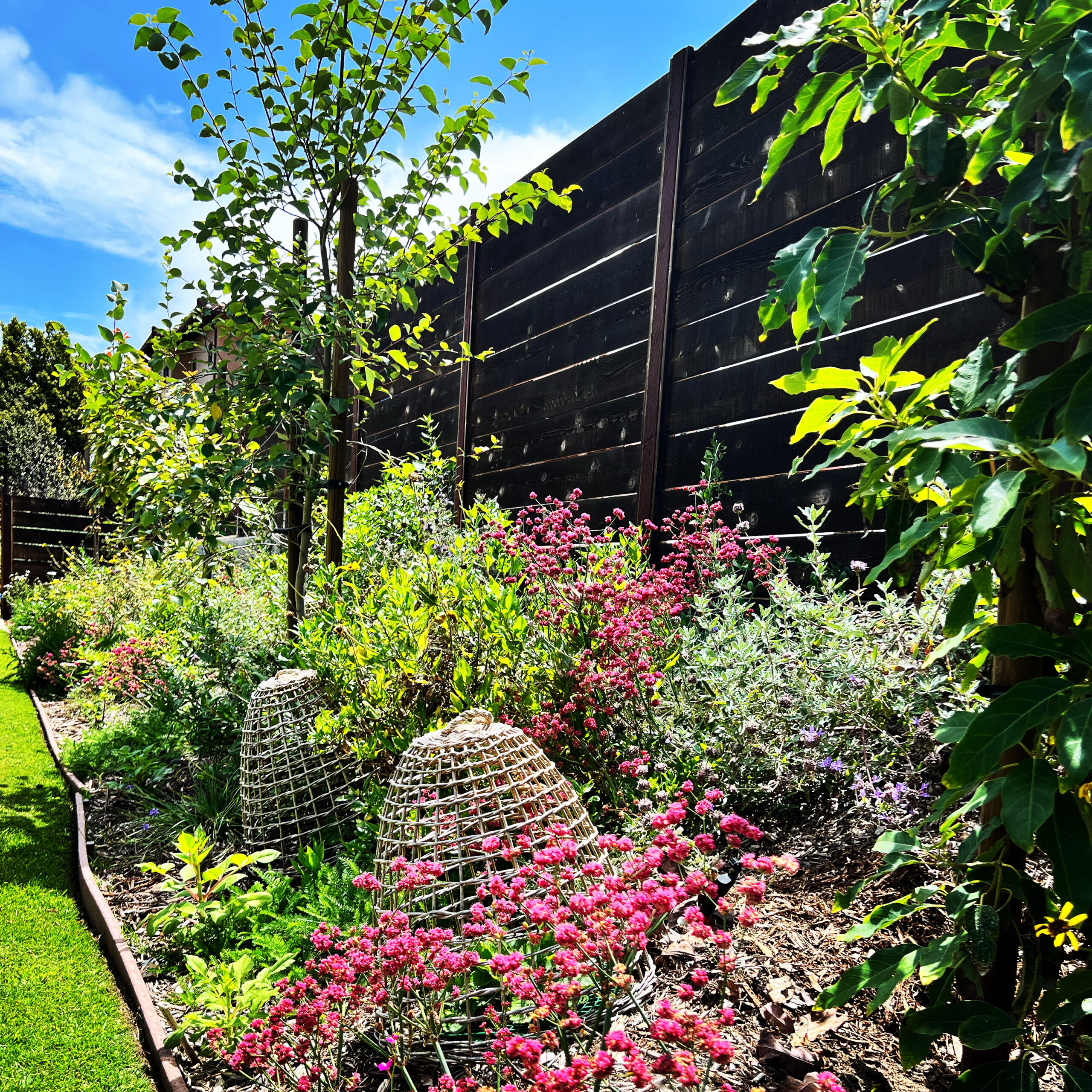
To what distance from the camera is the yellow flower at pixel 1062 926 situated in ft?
3.88

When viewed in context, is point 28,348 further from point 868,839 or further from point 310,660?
point 868,839

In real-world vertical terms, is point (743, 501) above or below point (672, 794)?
above

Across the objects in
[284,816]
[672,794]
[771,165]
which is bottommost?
[284,816]

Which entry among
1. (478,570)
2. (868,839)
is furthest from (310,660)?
(868,839)

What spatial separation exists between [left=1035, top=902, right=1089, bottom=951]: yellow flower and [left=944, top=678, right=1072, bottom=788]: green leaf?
0.42m

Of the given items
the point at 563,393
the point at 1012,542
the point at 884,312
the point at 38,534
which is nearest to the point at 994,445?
the point at 1012,542

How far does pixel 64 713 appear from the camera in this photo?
19.5ft

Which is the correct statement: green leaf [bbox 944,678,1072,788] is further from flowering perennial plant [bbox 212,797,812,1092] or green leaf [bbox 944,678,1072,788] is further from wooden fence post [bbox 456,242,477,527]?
wooden fence post [bbox 456,242,477,527]

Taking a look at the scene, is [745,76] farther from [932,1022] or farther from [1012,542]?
[932,1022]

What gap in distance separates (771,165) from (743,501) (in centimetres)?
257

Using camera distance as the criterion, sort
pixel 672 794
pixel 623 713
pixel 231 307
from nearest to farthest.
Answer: pixel 672 794, pixel 623 713, pixel 231 307

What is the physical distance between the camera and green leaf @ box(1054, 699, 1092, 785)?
83 centimetres

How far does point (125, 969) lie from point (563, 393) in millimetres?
3916

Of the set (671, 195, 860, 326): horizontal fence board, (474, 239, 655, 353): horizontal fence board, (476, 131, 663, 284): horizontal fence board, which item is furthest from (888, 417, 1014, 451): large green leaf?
(476, 131, 663, 284): horizontal fence board
